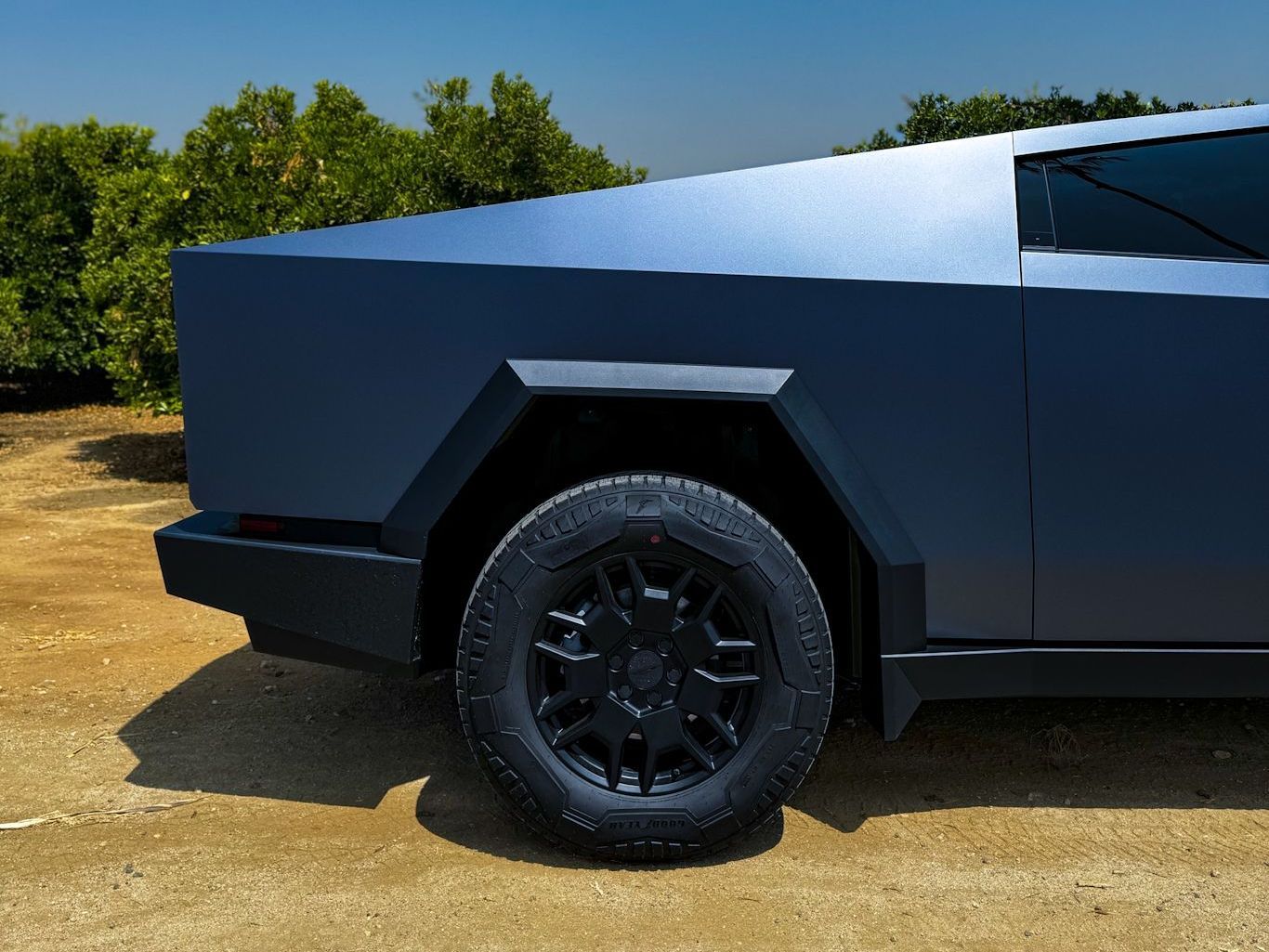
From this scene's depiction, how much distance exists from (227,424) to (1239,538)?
2405 mm

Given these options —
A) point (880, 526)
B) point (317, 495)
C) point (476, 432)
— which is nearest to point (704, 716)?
point (880, 526)

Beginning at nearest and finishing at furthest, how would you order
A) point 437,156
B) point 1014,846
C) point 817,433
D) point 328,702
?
1. point 817,433
2. point 1014,846
3. point 328,702
4. point 437,156

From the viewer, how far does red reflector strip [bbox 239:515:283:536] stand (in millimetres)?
2885

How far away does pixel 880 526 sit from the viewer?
8.91ft

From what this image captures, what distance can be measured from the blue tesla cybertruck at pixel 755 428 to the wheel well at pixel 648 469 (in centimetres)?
9

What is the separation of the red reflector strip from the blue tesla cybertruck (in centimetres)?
6

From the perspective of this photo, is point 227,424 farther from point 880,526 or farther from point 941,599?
point 941,599

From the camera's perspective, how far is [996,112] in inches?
238

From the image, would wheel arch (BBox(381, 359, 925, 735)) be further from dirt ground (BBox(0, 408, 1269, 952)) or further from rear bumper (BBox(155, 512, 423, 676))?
dirt ground (BBox(0, 408, 1269, 952))

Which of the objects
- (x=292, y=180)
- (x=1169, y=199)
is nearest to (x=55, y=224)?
(x=292, y=180)

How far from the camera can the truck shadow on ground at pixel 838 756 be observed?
3.14 metres

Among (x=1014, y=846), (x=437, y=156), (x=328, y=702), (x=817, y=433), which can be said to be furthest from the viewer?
(x=437, y=156)

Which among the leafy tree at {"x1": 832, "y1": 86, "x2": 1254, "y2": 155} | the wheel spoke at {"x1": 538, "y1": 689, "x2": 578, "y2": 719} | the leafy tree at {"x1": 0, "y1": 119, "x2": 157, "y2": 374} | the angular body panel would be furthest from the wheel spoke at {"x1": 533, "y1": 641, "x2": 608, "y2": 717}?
the leafy tree at {"x1": 0, "y1": 119, "x2": 157, "y2": 374}

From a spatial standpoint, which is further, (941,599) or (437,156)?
(437,156)
